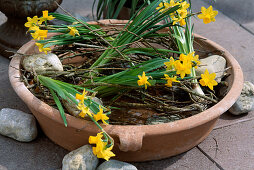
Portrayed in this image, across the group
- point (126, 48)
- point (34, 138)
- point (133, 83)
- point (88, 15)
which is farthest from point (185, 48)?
point (88, 15)

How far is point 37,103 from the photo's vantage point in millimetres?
1778

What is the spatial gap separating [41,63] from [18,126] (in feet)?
1.25

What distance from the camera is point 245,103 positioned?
225 centimetres

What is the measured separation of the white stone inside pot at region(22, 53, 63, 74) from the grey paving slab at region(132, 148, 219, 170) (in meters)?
0.73

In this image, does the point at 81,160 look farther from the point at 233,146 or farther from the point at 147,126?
the point at 233,146

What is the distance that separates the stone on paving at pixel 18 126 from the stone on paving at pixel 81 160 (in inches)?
13.5

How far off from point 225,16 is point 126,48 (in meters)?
1.97

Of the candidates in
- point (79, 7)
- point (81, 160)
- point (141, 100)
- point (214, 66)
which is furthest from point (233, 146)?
point (79, 7)

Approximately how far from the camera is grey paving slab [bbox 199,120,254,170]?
6.40 feet

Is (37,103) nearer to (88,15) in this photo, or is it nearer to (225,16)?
(88,15)

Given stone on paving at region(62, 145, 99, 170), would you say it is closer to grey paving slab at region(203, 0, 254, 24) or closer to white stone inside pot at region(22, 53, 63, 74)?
white stone inside pot at region(22, 53, 63, 74)

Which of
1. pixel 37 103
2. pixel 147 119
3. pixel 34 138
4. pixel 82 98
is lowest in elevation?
pixel 34 138

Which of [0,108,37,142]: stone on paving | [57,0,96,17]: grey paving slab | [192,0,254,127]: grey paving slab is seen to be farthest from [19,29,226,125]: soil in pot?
[57,0,96,17]: grey paving slab

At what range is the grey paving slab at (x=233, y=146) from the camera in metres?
1.95
